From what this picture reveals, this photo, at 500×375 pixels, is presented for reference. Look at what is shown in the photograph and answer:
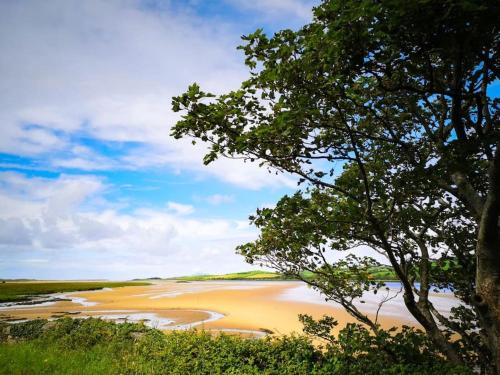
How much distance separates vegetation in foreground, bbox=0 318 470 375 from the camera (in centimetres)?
784

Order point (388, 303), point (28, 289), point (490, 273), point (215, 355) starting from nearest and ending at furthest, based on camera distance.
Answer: point (490, 273), point (215, 355), point (388, 303), point (28, 289)

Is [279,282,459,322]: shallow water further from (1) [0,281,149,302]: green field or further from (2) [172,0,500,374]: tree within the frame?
(1) [0,281,149,302]: green field

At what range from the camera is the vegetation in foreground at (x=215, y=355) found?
25.7ft

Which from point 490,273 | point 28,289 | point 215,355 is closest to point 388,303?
point 215,355

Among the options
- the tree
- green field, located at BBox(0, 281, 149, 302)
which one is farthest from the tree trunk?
green field, located at BBox(0, 281, 149, 302)

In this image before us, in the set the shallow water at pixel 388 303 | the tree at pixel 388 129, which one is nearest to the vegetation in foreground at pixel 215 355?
the tree at pixel 388 129

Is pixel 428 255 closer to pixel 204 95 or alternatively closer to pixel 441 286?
pixel 441 286

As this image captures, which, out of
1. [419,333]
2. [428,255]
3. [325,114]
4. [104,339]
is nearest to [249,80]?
[325,114]

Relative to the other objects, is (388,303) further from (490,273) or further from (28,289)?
(28,289)

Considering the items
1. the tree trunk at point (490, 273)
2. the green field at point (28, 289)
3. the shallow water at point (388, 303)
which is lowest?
the shallow water at point (388, 303)

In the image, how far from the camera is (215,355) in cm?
1068

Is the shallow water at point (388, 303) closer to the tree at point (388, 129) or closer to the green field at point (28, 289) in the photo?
the tree at point (388, 129)

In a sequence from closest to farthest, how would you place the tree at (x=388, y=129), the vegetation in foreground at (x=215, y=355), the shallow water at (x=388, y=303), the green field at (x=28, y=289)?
the tree at (x=388, y=129) < the vegetation in foreground at (x=215, y=355) < the shallow water at (x=388, y=303) < the green field at (x=28, y=289)

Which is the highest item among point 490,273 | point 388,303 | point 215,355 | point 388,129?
point 388,129
